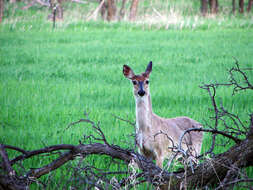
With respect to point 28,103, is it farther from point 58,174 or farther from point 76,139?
point 58,174

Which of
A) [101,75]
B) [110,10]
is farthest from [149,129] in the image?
[110,10]

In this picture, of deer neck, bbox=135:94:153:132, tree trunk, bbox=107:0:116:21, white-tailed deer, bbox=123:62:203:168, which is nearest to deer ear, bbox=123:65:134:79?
white-tailed deer, bbox=123:62:203:168

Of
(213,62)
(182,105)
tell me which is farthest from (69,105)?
(213,62)

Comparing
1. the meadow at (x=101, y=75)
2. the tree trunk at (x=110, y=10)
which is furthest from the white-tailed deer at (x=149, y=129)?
the tree trunk at (x=110, y=10)

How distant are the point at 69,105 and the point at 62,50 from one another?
6872 millimetres

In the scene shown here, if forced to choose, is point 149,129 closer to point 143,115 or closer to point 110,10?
point 143,115

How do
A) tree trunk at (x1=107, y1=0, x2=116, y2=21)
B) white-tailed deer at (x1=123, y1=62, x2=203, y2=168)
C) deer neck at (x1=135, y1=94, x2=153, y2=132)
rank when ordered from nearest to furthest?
white-tailed deer at (x1=123, y1=62, x2=203, y2=168)
deer neck at (x1=135, y1=94, x2=153, y2=132)
tree trunk at (x1=107, y1=0, x2=116, y2=21)

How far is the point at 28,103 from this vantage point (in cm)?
878

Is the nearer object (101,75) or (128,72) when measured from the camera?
(128,72)

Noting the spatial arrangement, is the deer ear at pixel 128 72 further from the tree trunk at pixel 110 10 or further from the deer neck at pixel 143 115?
the tree trunk at pixel 110 10

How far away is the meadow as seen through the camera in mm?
7348

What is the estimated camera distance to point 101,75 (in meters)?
11.6

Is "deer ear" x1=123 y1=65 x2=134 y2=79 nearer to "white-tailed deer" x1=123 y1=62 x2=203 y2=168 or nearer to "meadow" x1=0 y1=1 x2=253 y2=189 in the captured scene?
"white-tailed deer" x1=123 y1=62 x2=203 y2=168

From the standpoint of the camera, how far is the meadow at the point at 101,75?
7.35 metres
